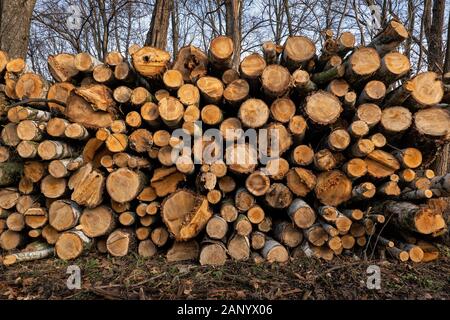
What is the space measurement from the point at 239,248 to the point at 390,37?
226cm

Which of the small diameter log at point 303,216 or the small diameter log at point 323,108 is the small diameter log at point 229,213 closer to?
the small diameter log at point 303,216


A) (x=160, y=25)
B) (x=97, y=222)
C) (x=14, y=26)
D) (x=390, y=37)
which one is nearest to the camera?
(x=390, y=37)

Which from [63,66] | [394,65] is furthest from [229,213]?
[63,66]

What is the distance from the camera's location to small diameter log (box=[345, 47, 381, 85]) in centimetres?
313

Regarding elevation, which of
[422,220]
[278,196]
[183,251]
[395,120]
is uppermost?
[395,120]

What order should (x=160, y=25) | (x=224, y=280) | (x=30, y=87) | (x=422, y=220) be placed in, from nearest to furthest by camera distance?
1. (x=224, y=280)
2. (x=422, y=220)
3. (x=30, y=87)
4. (x=160, y=25)

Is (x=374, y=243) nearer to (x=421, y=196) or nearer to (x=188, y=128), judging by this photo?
(x=421, y=196)

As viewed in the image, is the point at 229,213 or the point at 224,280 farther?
the point at 229,213

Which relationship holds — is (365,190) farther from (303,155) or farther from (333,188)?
(303,155)

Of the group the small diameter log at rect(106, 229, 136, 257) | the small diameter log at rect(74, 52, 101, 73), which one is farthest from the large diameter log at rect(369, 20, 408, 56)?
the small diameter log at rect(106, 229, 136, 257)

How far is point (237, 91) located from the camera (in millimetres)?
3256

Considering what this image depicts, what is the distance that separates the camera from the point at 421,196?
10.2 ft

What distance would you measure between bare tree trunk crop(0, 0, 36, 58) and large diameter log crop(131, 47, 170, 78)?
2756mm
